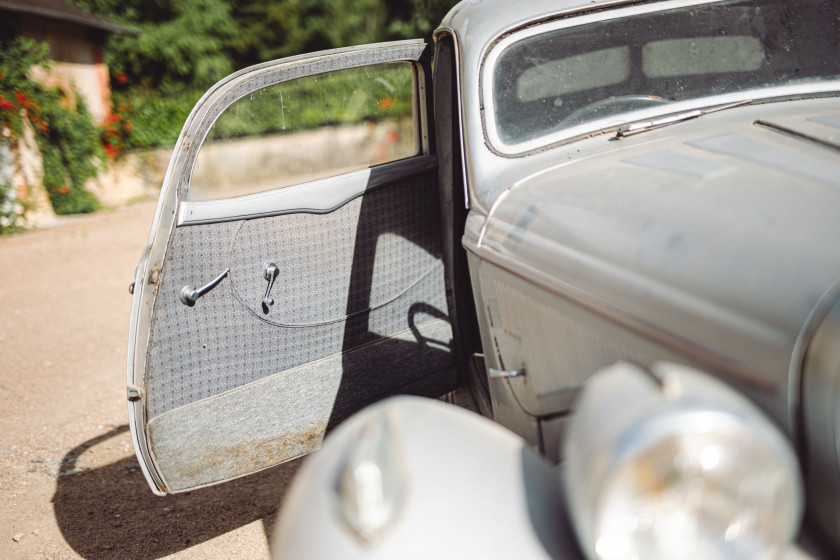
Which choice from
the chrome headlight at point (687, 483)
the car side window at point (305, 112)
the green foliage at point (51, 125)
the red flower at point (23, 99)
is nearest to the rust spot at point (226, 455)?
the car side window at point (305, 112)

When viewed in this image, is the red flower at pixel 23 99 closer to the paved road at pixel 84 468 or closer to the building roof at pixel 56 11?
the building roof at pixel 56 11

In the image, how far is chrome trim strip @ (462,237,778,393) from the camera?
1310 mm

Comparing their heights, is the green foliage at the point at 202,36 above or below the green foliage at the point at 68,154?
above

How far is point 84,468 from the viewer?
3791 mm

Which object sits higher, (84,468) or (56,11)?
(56,11)

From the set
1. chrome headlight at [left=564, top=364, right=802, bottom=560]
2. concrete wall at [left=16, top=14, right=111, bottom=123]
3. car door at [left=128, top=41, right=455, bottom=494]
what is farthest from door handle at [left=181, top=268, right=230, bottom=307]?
concrete wall at [left=16, top=14, right=111, bottom=123]

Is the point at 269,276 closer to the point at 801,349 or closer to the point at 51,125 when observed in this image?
the point at 801,349

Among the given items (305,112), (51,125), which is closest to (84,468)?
(305,112)

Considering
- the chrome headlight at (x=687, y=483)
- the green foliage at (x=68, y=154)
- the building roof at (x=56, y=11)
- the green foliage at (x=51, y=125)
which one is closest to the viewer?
the chrome headlight at (x=687, y=483)

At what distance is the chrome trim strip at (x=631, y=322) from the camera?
4.30 ft

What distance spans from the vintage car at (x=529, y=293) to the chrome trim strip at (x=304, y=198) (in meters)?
0.01

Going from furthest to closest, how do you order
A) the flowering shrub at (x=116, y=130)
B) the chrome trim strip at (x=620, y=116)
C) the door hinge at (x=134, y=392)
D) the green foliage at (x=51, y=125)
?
the flowering shrub at (x=116, y=130) → the green foliage at (x=51, y=125) → the door hinge at (x=134, y=392) → the chrome trim strip at (x=620, y=116)

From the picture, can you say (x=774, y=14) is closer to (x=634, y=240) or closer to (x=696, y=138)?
(x=696, y=138)

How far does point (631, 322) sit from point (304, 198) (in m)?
1.57
